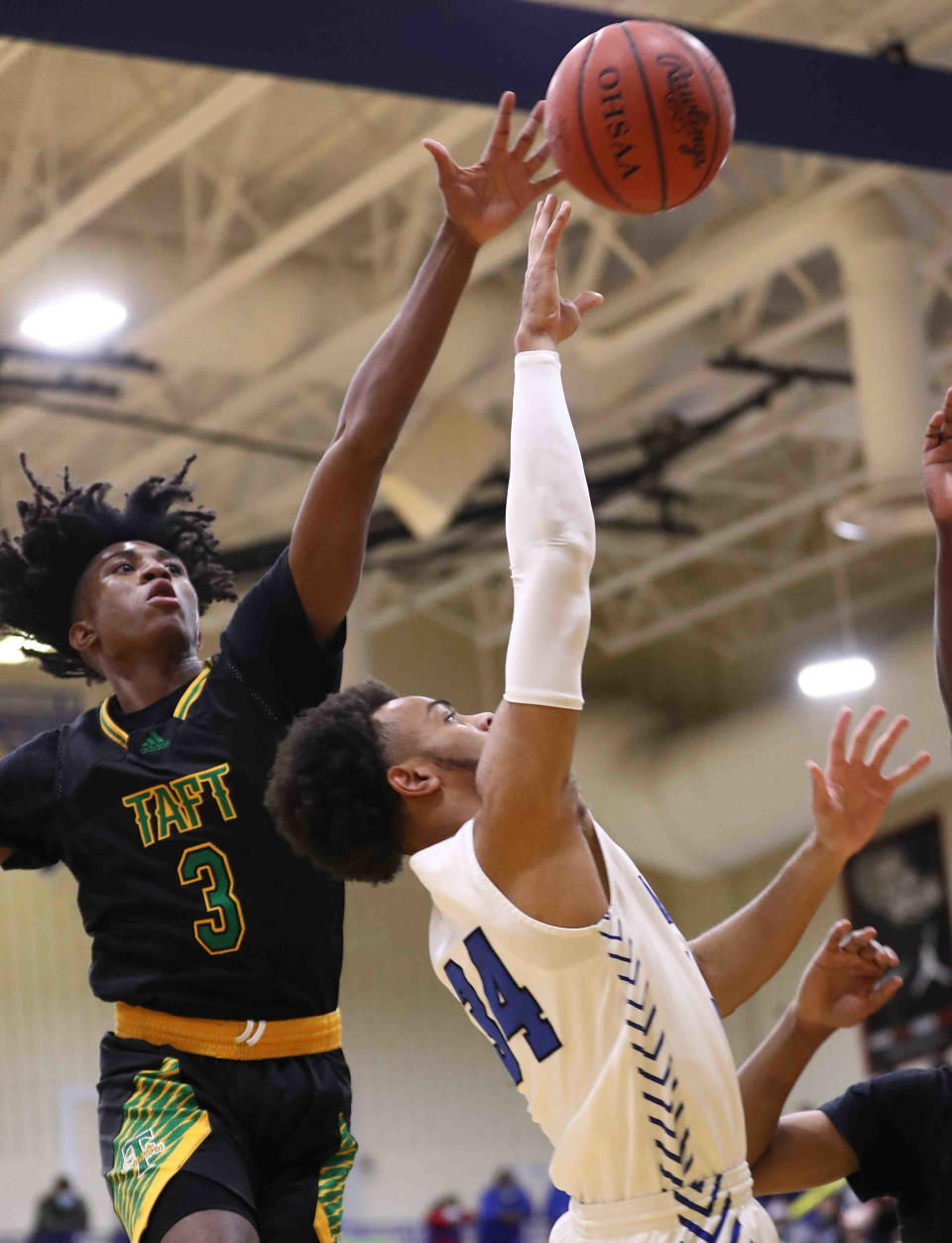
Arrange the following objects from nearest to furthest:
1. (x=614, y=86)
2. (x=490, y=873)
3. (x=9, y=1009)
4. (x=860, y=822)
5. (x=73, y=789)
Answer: (x=490, y=873) → (x=860, y=822) → (x=73, y=789) → (x=614, y=86) → (x=9, y=1009)

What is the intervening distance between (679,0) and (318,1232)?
8.58m

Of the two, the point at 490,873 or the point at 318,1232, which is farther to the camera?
the point at 318,1232

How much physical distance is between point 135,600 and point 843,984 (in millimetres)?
1623

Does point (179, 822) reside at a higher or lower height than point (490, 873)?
higher

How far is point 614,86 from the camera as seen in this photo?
418cm

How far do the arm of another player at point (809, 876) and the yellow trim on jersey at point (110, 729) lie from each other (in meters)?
1.20

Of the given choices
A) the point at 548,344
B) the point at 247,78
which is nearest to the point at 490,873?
the point at 548,344

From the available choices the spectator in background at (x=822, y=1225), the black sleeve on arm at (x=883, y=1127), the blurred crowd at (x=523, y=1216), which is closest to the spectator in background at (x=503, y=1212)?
the blurred crowd at (x=523, y=1216)

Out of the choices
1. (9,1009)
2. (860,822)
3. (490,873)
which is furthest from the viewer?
(9,1009)

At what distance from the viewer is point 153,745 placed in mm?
3580

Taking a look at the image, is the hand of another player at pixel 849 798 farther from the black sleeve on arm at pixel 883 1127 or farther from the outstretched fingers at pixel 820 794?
the black sleeve on arm at pixel 883 1127

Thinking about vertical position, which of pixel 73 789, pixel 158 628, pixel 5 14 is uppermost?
pixel 5 14

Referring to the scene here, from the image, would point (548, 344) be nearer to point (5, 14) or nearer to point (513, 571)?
point (513, 571)

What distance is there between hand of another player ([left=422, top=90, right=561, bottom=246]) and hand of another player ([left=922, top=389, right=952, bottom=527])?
101 centimetres
